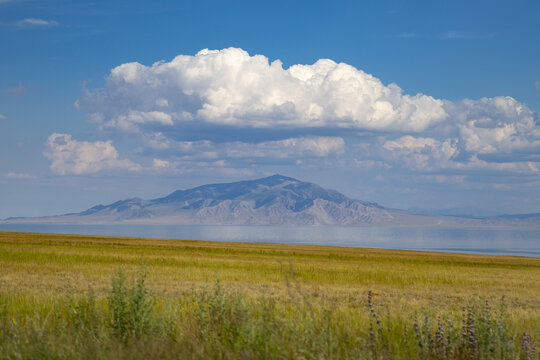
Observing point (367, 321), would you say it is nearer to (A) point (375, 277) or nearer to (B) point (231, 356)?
(B) point (231, 356)

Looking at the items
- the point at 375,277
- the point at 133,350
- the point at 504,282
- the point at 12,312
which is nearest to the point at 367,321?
the point at 133,350

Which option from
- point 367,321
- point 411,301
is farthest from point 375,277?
point 367,321

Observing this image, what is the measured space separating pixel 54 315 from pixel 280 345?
28.3 feet

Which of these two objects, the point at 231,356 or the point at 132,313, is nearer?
the point at 231,356

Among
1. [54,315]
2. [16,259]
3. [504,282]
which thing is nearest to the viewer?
[54,315]

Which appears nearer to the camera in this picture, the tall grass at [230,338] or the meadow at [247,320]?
the tall grass at [230,338]

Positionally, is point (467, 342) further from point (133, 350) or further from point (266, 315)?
point (133, 350)

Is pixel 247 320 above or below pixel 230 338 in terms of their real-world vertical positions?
above

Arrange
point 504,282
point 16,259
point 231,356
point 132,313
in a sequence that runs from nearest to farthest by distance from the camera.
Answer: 1. point 231,356
2. point 132,313
3. point 504,282
4. point 16,259

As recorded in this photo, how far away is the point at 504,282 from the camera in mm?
37500

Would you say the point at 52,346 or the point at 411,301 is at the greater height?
the point at 52,346

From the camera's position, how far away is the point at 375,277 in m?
37.7

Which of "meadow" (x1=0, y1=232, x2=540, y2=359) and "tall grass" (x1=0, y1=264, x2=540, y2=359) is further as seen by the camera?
"meadow" (x1=0, y1=232, x2=540, y2=359)

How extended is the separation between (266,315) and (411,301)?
15590mm
